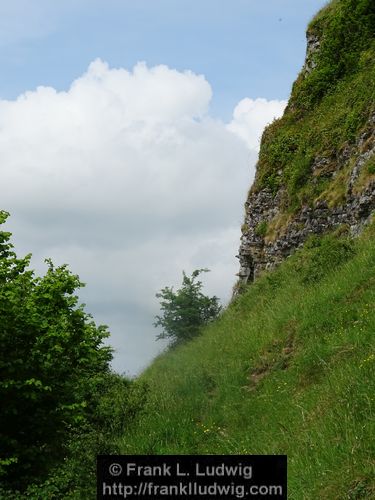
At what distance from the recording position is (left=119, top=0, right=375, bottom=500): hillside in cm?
848

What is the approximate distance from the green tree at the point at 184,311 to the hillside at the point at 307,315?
7.16 metres

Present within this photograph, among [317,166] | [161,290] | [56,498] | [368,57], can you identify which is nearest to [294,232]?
[317,166]

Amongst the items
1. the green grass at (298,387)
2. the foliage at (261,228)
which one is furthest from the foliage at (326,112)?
the green grass at (298,387)

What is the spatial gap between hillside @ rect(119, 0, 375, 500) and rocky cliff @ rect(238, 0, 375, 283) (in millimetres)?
68

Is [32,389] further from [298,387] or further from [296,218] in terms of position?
[296,218]

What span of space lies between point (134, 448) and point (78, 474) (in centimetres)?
193

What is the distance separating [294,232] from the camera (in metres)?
25.4

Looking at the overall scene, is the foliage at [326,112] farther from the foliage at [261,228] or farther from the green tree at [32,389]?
the green tree at [32,389]

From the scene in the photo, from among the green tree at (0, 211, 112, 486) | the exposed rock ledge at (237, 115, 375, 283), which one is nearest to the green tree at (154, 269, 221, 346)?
the exposed rock ledge at (237, 115, 375, 283)

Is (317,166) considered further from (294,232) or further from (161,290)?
(161,290)

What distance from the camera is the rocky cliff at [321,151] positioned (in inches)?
895

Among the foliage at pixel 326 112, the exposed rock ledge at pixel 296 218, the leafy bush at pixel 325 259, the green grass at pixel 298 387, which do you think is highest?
the foliage at pixel 326 112

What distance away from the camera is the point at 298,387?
11312 millimetres

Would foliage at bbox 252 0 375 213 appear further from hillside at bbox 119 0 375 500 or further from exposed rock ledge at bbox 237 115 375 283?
exposed rock ledge at bbox 237 115 375 283
